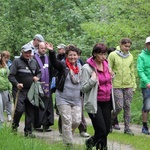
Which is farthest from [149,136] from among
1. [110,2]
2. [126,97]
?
[110,2]

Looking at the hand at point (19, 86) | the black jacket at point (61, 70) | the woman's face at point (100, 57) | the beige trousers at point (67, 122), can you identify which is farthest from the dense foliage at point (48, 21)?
the woman's face at point (100, 57)

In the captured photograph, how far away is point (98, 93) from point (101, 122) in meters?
0.46

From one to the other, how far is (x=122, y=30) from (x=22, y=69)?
6354 millimetres

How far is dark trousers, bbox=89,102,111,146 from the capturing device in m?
7.30

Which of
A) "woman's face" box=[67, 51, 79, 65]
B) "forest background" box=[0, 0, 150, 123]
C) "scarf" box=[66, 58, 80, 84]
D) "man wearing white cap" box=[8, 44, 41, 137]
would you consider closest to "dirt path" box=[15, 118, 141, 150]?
"man wearing white cap" box=[8, 44, 41, 137]

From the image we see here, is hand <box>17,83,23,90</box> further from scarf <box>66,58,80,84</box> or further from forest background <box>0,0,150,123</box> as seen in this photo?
forest background <box>0,0,150,123</box>

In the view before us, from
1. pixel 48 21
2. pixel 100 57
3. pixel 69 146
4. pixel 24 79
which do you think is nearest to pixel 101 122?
pixel 69 146

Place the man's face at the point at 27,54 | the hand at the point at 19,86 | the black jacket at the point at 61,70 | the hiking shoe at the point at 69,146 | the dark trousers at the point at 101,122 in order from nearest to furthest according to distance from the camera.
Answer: the dark trousers at the point at 101,122
the hiking shoe at the point at 69,146
the black jacket at the point at 61,70
the hand at the point at 19,86
the man's face at the point at 27,54

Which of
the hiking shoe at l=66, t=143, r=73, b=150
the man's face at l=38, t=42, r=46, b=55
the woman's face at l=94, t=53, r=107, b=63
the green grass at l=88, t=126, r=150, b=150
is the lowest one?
the green grass at l=88, t=126, r=150, b=150

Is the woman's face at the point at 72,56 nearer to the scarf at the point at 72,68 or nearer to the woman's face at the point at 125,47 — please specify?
the scarf at the point at 72,68

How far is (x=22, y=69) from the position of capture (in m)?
9.23

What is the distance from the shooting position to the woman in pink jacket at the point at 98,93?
7.20 meters

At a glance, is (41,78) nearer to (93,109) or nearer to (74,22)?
(93,109)

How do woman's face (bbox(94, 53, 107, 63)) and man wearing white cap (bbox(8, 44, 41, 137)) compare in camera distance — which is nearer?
woman's face (bbox(94, 53, 107, 63))
